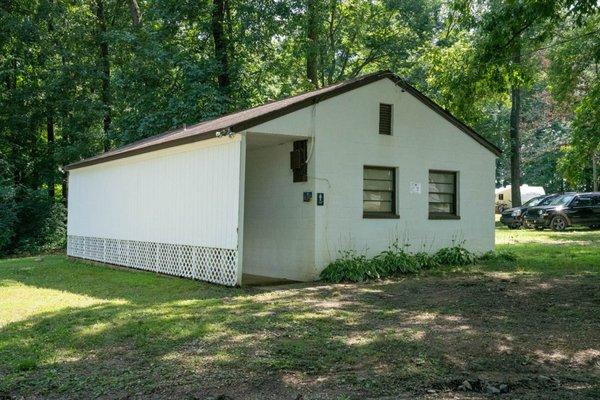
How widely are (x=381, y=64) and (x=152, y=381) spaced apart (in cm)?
2422

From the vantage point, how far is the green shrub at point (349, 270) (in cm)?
1104

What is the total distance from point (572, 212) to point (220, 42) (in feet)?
53.0

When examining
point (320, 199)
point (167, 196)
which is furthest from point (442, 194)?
point (167, 196)

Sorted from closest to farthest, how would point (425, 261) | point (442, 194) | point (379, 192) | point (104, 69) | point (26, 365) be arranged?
1. point (26, 365)
2. point (379, 192)
3. point (425, 261)
4. point (442, 194)
5. point (104, 69)

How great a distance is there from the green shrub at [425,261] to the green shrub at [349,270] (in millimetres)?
1340

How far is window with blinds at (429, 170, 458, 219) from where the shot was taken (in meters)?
13.3

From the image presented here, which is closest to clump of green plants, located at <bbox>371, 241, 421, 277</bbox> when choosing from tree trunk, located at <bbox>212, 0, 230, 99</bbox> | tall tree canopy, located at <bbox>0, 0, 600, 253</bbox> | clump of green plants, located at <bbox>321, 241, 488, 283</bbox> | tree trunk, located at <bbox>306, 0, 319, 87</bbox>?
clump of green plants, located at <bbox>321, 241, 488, 283</bbox>

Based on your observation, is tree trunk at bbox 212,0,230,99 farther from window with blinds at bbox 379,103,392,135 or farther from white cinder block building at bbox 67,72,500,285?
window with blinds at bbox 379,103,392,135

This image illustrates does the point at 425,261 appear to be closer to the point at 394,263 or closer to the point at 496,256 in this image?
the point at 394,263

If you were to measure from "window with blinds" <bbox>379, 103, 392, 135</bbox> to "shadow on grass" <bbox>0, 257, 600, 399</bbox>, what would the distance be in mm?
3702

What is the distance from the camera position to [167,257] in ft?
41.9

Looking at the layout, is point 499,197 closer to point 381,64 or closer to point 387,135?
point 381,64

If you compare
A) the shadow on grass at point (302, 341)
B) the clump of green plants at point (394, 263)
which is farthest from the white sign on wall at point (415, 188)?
the shadow on grass at point (302, 341)

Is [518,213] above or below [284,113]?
below
